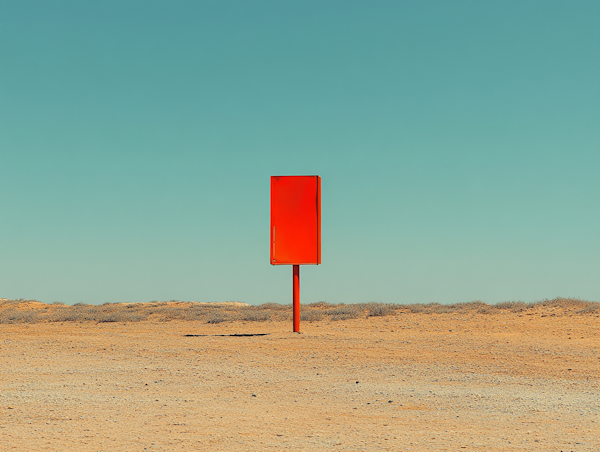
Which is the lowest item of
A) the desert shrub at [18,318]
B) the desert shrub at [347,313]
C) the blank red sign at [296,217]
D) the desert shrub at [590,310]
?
the desert shrub at [18,318]

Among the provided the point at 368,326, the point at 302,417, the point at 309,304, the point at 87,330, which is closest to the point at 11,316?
the point at 87,330

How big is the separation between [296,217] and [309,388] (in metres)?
9.07

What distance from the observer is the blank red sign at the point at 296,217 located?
18.6 m

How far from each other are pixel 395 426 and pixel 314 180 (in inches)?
470

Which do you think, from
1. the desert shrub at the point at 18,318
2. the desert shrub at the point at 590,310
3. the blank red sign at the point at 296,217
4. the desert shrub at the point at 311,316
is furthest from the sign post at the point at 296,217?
the desert shrub at the point at 18,318

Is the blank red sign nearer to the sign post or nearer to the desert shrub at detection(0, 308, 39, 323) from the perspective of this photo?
the sign post

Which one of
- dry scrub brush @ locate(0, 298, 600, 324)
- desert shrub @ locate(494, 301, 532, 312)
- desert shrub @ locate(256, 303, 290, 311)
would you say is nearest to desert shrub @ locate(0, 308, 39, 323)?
dry scrub brush @ locate(0, 298, 600, 324)

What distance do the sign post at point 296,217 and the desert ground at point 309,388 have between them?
8.02ft

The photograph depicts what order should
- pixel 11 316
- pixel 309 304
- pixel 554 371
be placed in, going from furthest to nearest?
1. pixel 309 304
2. pixel 11 316
3. pixel 554 371

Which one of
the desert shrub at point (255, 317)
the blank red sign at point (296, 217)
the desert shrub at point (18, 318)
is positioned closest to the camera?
the blank red sign at point (296, 217)

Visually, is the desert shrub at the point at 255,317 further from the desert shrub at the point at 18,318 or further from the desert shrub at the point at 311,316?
the desert shrub at the point at 18,318

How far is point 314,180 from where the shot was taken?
61.1 feet

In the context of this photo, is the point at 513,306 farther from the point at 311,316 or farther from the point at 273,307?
the point at 273,307

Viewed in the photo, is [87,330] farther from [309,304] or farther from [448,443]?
[448,443]
